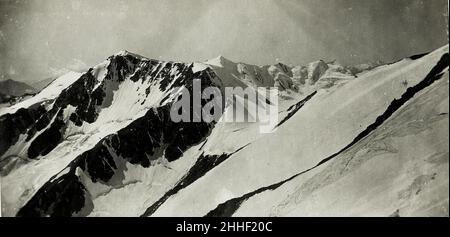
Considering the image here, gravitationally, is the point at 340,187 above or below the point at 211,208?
above

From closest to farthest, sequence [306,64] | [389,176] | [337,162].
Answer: [389,176]
[337,162]
[306,64]

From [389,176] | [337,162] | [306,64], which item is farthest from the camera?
[306,64]

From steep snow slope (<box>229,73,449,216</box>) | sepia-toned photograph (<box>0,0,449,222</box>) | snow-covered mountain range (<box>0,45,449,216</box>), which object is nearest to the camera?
steep snow slope (<box>229,73,449,216</box>)

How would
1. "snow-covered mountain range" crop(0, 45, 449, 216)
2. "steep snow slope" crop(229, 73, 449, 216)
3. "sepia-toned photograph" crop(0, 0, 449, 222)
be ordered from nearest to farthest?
1. "steep snow slope" crop(229, 73, 449, 216)
2. "snow-covered mountain range" crop(0, 45, 449, 216)
3. "sepia-toned photograph" crop(0, 0, 449, 222)

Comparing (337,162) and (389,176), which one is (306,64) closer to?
(337,162)

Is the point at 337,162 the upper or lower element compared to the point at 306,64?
lower

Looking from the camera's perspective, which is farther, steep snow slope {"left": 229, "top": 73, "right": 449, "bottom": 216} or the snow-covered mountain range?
the snow-covered mountain range

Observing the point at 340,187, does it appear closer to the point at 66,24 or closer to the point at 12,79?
the point at 66,24

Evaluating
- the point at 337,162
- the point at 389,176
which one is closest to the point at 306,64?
the point at 337,162

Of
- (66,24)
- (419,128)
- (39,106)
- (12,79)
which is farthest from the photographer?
(39,106)

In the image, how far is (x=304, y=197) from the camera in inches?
717

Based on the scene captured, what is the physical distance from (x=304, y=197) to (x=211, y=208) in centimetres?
755

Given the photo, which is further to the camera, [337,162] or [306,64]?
[306,64]

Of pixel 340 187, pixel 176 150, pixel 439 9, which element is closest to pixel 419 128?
pixel 340 187
